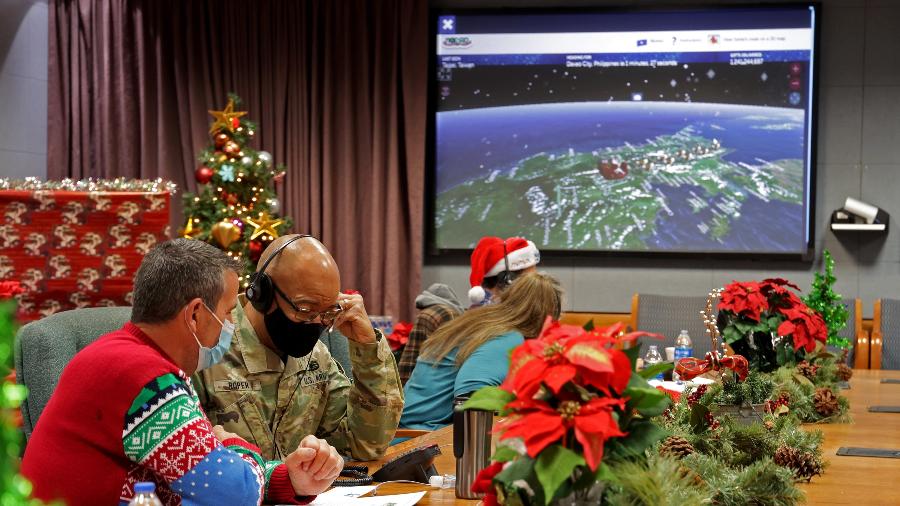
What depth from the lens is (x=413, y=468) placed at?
1.98 metres

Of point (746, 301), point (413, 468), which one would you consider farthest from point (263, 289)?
point (746, 301)

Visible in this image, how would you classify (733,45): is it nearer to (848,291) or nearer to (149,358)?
(848,291)

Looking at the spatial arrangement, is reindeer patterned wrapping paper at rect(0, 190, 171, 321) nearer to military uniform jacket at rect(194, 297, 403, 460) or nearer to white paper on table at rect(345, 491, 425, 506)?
military uniform jacket at rect(194, 297, 403, 460)

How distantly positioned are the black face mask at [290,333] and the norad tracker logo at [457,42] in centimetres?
428

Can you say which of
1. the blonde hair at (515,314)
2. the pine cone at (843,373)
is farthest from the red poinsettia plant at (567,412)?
the pine cone at (843,373)

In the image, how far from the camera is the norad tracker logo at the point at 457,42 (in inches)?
250

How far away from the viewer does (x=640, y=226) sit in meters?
6.21

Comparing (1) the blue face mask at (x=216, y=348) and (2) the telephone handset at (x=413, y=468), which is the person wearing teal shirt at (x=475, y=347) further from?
(1) the blue face mask at (x=216, y=348)

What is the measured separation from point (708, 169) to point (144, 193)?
10.8 ft

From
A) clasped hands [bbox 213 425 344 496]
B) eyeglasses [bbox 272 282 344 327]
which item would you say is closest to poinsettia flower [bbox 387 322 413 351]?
eyeglasses [bbox 272 282 344 327]

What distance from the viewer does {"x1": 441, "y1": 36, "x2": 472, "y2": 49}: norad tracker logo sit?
20.9 feet

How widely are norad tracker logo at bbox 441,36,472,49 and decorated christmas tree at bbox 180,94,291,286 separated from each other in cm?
135

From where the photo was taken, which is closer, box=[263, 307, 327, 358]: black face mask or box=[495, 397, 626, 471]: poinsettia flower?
box=[495, 397, 626, 471]: poinsettia flower

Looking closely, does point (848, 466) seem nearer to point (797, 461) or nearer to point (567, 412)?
point (797, 461)
